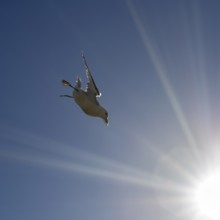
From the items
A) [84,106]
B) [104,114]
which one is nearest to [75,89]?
[84,106]

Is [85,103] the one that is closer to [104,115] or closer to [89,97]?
[89,97]

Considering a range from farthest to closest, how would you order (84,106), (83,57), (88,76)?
(88,76) < (84,106) < (83,57)

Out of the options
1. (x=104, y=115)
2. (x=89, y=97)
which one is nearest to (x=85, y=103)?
(x=89, y=97)

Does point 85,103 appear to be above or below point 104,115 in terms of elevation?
below

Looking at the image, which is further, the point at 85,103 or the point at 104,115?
the point at 104,115

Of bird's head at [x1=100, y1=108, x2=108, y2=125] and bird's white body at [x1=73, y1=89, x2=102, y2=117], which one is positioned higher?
bird's head at [x1=100, y1=108, x2=108, y2=125]

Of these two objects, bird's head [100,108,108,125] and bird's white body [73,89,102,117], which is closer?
bird's white body [73,89,102,117]

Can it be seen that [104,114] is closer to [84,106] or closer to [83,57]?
[84,106]

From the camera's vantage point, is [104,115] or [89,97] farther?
[104,115]

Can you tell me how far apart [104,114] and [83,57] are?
11.9ft

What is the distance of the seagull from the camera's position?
1185 centimetres

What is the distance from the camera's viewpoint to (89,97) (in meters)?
12.4

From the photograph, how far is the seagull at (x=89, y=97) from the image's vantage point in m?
11.9

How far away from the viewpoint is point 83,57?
33.2 ft
